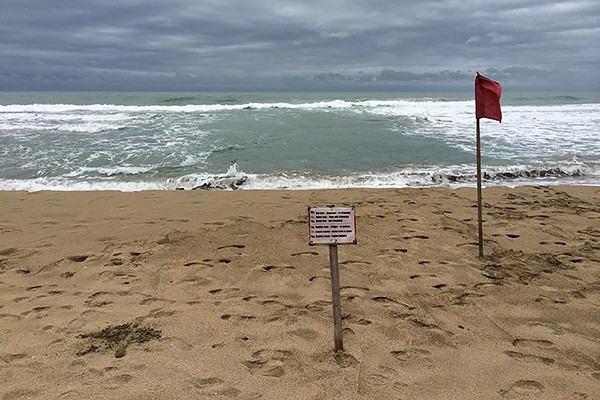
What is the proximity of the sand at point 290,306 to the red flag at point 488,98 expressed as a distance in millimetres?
1782

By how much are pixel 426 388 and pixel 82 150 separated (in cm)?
1363

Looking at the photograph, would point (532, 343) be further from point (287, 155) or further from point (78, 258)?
point (287, 155)

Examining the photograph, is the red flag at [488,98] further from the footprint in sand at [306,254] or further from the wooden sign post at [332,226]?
the wooden sign post at [332,226]

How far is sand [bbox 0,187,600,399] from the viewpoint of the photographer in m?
2.95

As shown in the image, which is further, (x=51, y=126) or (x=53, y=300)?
(x=51, y=126)

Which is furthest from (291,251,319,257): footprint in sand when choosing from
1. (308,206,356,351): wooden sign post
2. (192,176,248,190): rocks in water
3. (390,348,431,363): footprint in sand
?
(192,176,248,190): rocks in water

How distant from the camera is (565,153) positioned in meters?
12.5

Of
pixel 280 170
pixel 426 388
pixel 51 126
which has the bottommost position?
pixel 426 388

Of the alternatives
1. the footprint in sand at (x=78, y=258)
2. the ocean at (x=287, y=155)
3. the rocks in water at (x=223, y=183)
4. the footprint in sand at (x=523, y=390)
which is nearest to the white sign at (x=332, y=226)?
the footprint in sand at (x=523, y=390)

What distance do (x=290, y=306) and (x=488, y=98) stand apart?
10.6ft

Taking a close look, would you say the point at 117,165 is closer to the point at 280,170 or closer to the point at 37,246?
the point at 280,170

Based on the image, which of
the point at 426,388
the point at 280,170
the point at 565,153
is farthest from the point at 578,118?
the point at 426,388

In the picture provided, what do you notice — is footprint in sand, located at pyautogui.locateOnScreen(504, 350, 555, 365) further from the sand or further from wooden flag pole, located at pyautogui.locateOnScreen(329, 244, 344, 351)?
wooden flag pole, located at pyautogui.locateOnScreen(329, 244, 344, 351)

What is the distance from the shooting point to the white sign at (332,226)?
2.87 m
